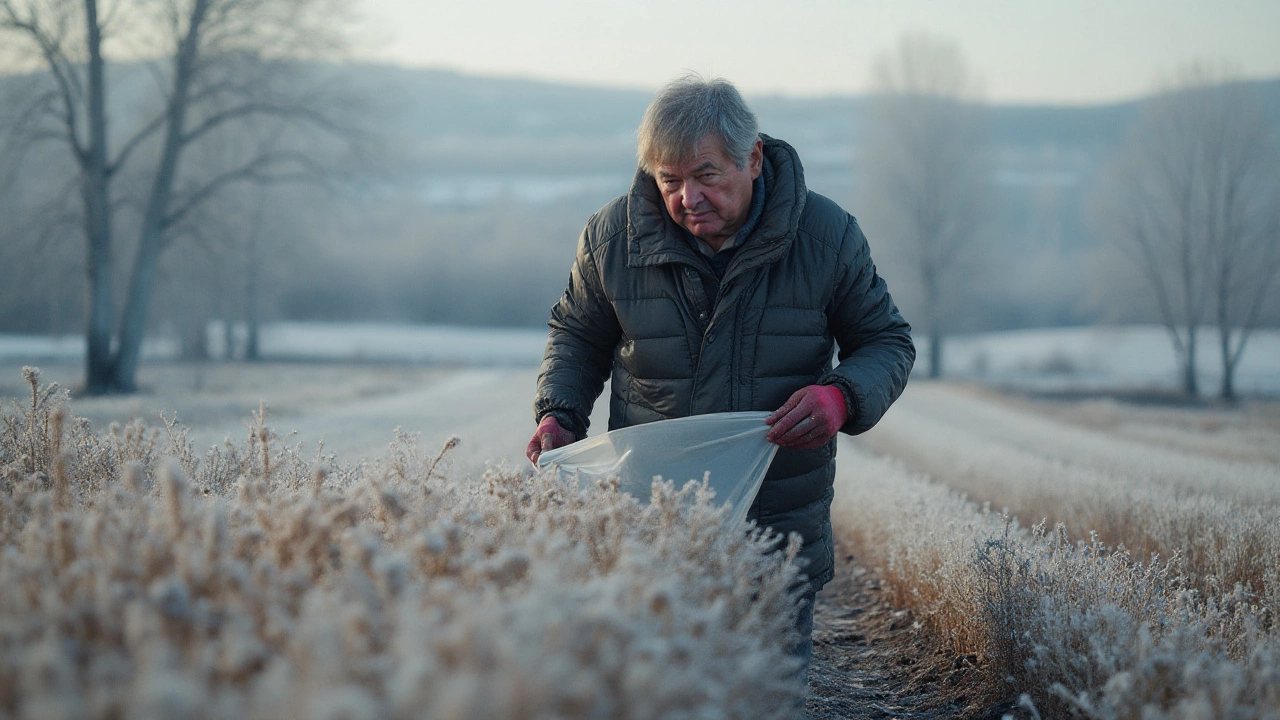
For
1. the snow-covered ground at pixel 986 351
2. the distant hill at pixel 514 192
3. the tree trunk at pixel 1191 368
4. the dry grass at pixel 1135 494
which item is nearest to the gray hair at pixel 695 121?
the dry grass at pixel 1135 494

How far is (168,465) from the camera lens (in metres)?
1.80

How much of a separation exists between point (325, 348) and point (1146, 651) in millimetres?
39828

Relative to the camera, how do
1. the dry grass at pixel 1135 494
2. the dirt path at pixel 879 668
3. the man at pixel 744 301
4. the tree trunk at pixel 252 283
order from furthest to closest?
the tree trunk at pixel 252 283 → the dry grass at pixel 1135 494 → the dirt path at pixel 879 668 → the man at pixel 744 301

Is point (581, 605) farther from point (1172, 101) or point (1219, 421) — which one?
point (1172, 101)

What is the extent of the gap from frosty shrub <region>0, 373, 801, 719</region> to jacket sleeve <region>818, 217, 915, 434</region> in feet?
2.35

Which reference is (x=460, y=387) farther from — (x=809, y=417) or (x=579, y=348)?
(x=809, y=417)

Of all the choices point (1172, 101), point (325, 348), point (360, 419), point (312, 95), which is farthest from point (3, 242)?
point (1172, 101)

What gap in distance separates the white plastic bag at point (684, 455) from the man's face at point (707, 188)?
693mm

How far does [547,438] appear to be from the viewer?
3268 mm

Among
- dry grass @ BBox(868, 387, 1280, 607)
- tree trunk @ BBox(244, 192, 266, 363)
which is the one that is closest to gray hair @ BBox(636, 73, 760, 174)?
dry grass @ BBox(868, 387, 1280, 607)

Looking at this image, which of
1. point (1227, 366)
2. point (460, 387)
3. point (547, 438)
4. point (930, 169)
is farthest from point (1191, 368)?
point (547, 438)

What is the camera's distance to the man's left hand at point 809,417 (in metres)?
A: 2.88

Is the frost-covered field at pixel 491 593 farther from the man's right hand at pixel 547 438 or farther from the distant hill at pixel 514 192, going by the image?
the distant hill at pixel 514 192

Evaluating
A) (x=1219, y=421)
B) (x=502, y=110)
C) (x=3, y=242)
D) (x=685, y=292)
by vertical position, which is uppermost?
(x=502, y=110)
